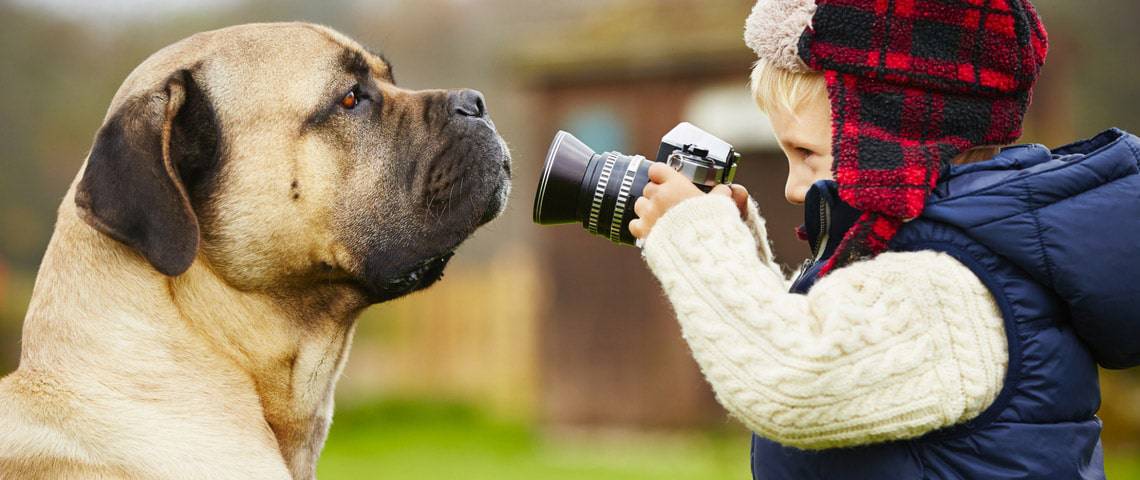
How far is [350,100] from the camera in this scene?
122 inches

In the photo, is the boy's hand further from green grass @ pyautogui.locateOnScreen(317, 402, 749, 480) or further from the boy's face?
green grass @ pyautogui.locateOnScreen(317, 402, 749, 480)

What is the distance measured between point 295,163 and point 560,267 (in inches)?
297

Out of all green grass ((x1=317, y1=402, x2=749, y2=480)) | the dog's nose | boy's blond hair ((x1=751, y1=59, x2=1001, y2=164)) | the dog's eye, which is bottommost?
green grass ((x1=317, y1=402, x2=749, y2=480))

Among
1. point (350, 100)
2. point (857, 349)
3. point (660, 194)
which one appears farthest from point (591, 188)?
point (857, 349)

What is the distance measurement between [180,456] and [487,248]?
47.0 ft

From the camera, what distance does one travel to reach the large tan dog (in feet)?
8.31

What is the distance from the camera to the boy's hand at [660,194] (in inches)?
103

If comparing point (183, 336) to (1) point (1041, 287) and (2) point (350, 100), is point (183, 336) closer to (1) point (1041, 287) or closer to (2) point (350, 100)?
(2) point (350, 100)

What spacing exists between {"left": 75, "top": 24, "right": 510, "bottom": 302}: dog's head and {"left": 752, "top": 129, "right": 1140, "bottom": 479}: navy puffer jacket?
133 cm

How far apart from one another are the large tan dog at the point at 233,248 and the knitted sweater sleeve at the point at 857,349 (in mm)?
1022

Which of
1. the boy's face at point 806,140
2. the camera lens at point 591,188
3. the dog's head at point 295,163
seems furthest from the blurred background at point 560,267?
the boy's face at point 806,140

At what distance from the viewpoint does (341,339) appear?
10.1 feet

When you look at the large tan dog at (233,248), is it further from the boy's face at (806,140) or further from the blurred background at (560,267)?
the blurred background at (560,267)

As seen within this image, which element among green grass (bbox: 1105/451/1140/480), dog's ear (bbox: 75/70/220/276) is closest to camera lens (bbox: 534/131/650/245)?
dog's ear (bbox: 75/70/220/276)
